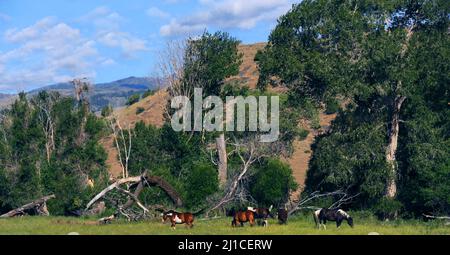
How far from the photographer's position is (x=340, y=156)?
3381 centimetres

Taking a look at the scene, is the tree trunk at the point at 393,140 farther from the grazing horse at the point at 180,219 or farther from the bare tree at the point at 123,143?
the bare tree at the point at 123,143

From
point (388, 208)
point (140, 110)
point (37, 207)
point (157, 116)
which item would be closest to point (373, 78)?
point (388, 208)

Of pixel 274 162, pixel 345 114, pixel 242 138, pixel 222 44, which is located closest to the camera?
pixel 345 114

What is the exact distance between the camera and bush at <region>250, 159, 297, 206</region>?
37.7 metres

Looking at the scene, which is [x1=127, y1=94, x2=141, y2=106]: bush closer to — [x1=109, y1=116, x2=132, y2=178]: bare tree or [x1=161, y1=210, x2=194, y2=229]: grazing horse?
[x1=109, y1=116, x2=132, y2=178]: bare tree

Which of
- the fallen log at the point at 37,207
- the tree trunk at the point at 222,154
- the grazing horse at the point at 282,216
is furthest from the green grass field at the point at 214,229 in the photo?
the tree trunk at the point at 222,154

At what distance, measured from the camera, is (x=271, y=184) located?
124 feet

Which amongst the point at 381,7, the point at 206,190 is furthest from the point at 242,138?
the point at 381,7

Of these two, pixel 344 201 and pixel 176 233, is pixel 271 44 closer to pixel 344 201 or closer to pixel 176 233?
pixel 344 201

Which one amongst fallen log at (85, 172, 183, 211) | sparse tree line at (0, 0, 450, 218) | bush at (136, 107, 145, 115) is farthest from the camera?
bush at (136, 107, 145, 115)

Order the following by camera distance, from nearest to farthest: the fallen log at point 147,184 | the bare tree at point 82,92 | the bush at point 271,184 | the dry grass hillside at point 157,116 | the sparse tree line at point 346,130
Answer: the fallen log at point 147,184, the sparse tree line at point 346,130, the bush at point 271,184, the bare tree at point 82,92, the dry grass hillside at point 157,116

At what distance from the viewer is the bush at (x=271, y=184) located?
124 ft

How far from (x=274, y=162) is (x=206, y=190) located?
16.6 feet

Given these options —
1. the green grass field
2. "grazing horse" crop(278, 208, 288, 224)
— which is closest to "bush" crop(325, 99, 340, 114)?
the green grass field
